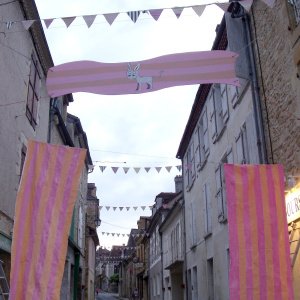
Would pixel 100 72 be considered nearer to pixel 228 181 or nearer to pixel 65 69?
pixel 65 69

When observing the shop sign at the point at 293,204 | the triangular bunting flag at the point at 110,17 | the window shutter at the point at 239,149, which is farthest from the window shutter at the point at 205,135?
the triangular bunting flag at the point at 110,17

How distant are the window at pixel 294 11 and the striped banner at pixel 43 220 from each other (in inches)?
173

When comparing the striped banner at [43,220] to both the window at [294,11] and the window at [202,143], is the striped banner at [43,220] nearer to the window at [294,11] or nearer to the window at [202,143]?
the window at [294,11]

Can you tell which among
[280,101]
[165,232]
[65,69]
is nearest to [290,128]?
[280,101]

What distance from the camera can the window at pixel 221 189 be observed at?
1285 centimetres

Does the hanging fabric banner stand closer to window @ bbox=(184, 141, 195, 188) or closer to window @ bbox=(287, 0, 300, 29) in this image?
window @ bbox=(287, 0, 300, 29)

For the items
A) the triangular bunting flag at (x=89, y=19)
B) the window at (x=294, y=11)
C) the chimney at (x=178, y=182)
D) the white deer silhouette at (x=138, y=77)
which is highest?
the chimney at (x=178, y=182)

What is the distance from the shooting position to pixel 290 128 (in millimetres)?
8453

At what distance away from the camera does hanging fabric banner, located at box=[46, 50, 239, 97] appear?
7.92m

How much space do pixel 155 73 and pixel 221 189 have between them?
20.5 feet

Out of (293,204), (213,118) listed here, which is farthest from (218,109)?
(293,204)

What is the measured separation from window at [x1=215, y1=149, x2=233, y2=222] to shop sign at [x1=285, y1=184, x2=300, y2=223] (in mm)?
4344

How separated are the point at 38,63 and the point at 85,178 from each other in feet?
39.9

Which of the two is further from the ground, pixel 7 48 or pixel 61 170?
pixel 7 48
